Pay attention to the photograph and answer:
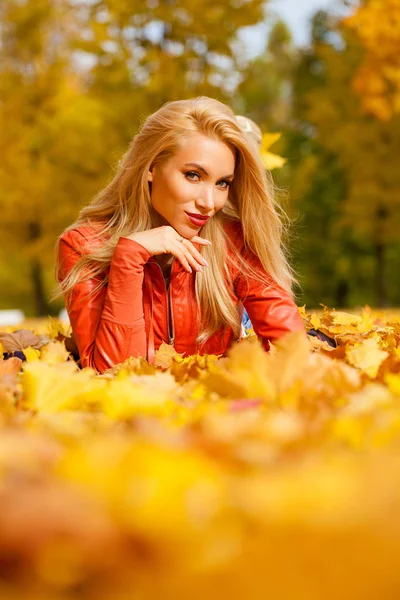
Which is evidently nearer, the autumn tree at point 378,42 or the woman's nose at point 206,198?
the woman's nose at point 206,198

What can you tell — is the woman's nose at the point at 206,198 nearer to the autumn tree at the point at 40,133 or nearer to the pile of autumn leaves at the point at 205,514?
the pile of autumn leaves at the point at 205,514

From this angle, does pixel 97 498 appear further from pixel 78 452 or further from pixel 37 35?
pixel 37 35

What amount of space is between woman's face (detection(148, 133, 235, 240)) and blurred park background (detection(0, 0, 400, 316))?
4873 mm

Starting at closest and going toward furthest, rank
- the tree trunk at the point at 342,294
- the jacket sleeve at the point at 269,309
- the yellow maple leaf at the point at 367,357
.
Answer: the yellow maple leaf at the point at 367,357 < the jacket sleeve at the point at 269,309 < the tree trunk at the point at 342,294

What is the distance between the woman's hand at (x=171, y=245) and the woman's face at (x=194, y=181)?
10 cm

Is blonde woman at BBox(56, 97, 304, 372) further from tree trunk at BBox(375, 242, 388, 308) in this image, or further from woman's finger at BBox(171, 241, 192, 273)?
tree trunk at BBox(375, 242, 388, 308)

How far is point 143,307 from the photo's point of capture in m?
2.79

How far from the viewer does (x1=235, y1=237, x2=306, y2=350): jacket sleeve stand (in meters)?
2.61

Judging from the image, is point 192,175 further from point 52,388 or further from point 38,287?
point 38,287

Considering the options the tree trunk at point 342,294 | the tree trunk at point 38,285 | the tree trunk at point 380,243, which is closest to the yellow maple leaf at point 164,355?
the tree trunk at point 38,285

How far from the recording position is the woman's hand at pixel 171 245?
8.05 feet

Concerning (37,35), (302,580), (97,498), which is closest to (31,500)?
(97,498)

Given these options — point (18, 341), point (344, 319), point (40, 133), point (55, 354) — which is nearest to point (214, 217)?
point (344, 319)

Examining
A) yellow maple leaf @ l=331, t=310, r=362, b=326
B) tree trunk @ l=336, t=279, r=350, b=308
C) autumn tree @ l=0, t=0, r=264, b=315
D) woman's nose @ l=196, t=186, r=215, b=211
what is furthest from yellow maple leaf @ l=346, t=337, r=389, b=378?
tree trunk @ l=336, t=279, r=350, b=308
